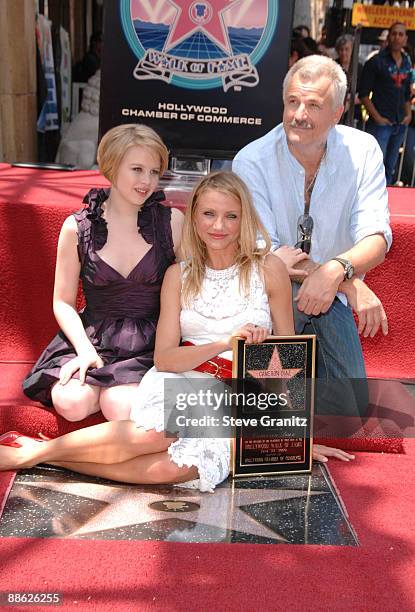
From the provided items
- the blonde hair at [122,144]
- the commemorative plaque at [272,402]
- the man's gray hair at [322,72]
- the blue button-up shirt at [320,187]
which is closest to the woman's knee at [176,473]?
the commemorative plaque at [272,402]

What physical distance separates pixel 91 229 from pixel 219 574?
1215mm

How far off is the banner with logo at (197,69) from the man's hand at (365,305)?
1.21 meters

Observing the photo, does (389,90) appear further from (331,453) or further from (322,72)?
(331,453)

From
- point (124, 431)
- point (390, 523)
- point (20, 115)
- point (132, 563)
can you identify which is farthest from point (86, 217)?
point (20, 115)

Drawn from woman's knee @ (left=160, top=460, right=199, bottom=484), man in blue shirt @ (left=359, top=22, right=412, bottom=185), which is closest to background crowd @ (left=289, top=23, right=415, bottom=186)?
man in blue shirt @ (left=359, top=22, right=412, bottom=185)

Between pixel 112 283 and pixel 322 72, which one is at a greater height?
pixel 322 72

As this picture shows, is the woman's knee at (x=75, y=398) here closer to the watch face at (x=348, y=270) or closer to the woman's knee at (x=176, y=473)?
the woman's knee at (x=176, y=473)

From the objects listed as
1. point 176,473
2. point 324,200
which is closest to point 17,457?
point 176,473

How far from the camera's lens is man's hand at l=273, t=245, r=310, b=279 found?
265 centimetres

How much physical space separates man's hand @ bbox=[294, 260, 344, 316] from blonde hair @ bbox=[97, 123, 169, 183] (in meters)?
0.65

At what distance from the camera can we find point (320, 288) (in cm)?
255

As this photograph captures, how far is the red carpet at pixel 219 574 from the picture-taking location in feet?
6.58

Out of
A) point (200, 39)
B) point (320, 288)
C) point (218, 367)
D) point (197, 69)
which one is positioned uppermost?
point (200, 39)

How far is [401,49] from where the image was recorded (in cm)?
741
